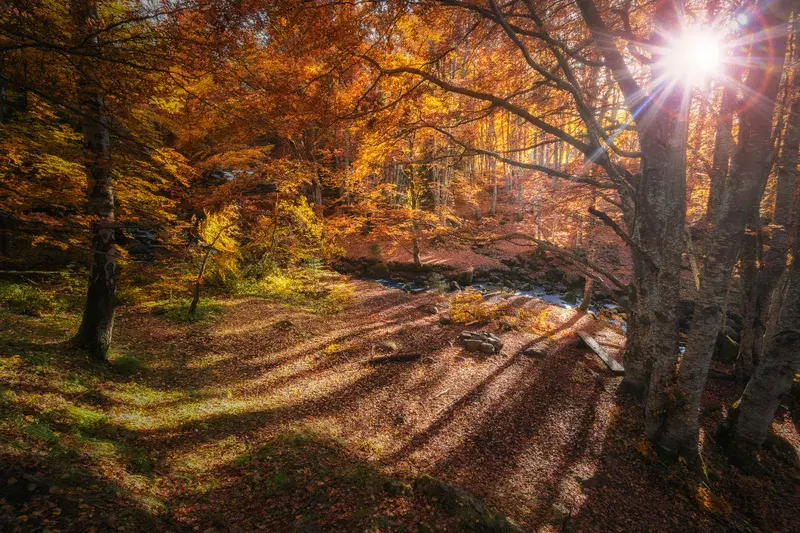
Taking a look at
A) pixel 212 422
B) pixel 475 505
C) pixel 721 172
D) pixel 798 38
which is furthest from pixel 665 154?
pixel 212 422

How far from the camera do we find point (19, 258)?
467 inches

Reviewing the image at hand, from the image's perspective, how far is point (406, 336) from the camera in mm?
10000

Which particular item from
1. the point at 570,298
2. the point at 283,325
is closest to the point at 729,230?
the point at 283,325

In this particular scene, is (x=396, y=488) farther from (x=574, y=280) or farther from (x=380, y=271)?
(x=574, y=280)

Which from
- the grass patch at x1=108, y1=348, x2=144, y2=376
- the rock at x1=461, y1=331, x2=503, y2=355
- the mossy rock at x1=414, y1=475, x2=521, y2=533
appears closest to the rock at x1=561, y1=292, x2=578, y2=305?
the rock at x1=461, y1=331, x2=503, y2=355

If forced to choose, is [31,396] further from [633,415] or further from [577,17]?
[577,17]

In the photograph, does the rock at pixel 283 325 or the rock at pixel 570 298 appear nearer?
the rock at pixel 283 325

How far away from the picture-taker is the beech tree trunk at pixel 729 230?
14.2 feet

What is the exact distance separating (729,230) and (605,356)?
511 cm

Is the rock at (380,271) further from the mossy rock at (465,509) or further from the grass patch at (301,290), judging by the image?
the mossy rock at (465,509)

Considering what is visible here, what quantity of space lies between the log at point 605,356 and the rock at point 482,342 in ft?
8.60

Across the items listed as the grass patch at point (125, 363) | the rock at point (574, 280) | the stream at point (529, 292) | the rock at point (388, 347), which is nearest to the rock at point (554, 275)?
the rock at point (574, 280)

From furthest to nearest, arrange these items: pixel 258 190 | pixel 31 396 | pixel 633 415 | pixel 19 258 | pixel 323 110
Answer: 1. pixel 258 190
2. pixel 19 258
3. pixel 633 415
4. pixel 323 110
5. pixel 31 396

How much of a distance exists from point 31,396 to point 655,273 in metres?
9.21
